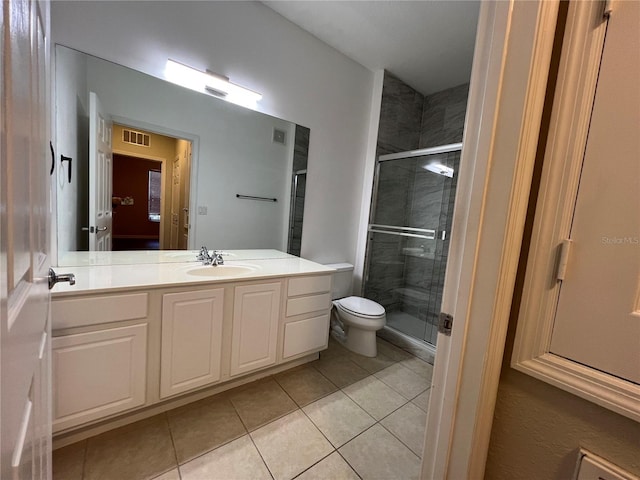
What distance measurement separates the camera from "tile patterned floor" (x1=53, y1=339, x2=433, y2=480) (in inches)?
48.8

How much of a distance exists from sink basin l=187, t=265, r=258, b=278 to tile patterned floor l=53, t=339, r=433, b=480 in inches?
30.1

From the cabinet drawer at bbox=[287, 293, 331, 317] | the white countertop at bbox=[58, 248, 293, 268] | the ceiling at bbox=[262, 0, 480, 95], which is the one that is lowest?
the cabinet drawer at bbox=[287, 293, 331, 317]

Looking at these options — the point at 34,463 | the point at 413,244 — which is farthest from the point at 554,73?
the point at 413,244

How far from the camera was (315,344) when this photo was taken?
2098 mm

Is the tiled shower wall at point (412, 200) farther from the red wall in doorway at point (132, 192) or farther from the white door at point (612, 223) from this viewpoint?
the white door at point (612, 223)

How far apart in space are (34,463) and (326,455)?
1.19m

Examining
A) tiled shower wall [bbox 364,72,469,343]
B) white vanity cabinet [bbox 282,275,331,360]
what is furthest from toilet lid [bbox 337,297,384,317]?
tiled shower wall [bbox 364,72,469,343]

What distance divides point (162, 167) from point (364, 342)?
6.73 feet

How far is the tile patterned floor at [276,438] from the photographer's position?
1.24 m

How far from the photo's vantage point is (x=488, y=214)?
635 mm

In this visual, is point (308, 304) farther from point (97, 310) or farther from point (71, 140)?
point (71, 140)

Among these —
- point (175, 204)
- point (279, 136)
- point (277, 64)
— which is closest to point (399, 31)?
point (277, 64)

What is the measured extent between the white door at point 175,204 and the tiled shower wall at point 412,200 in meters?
1.81

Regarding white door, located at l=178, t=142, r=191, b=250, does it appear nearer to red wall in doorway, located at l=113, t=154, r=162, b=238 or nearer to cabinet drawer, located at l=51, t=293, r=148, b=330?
red wall in doorway, located at l=113, t=154, r=162, b=238
